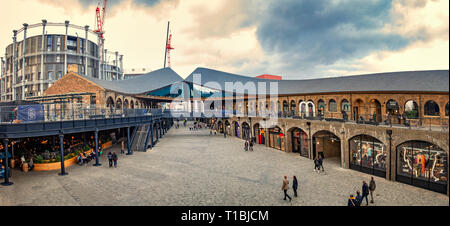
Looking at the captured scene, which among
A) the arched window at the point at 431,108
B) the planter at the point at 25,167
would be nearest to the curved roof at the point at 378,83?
the arched window at the point at 431,108

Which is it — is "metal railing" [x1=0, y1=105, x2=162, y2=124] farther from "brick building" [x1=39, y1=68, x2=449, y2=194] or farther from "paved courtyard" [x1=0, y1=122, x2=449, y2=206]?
"brick building" [x1=39, y1=68, x2=449, y2=194]

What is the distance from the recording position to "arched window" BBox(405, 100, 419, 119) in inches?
694

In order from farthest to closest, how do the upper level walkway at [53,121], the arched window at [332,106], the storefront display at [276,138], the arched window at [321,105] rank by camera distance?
the storefront display at [276,138]
the arched window at [321,105]
the arched window at [332,106]
the upper level walkway at [53,121]

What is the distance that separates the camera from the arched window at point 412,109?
17.6m

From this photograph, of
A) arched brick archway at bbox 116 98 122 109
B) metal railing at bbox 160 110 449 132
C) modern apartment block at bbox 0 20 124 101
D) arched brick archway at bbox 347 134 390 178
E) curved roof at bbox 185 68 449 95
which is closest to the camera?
metal railing at bbox 160 110 449 132

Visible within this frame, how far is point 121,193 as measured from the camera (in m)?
12.5

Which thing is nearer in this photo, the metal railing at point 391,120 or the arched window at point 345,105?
the metal railing at point 391,120

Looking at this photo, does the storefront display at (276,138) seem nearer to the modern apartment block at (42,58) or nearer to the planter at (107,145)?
the planter at (107,145)

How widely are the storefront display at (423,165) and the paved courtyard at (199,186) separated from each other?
642mm

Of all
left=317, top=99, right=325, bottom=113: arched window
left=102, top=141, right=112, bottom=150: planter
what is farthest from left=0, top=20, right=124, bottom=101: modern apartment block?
left=317, top=99, right=325, bottom=113: arched window

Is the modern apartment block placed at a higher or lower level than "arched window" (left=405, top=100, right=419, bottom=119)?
higher

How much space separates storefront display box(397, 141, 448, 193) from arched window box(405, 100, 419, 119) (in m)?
5.37
